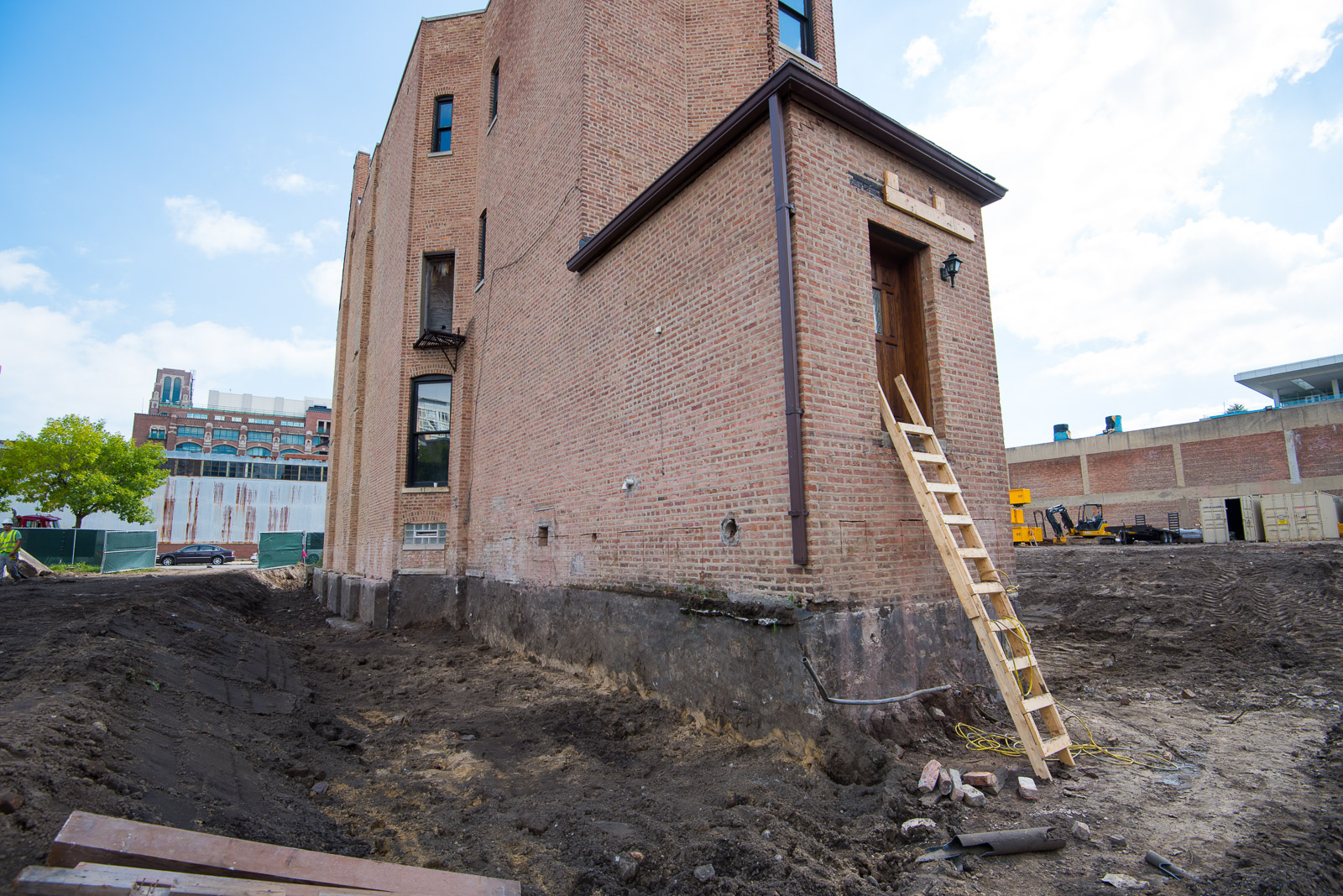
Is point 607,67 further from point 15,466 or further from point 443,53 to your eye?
point 15,466

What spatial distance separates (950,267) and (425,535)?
1135 cm

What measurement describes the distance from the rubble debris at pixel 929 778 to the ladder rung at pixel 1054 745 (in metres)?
0.78

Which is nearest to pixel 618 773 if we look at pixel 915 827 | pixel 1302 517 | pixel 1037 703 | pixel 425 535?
pixel 915 827

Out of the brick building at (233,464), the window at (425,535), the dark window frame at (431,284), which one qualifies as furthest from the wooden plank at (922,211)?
the brick building at (233,464)

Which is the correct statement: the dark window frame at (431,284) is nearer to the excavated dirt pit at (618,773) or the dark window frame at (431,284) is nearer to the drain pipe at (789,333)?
the excavated dirt pit at (618,773)

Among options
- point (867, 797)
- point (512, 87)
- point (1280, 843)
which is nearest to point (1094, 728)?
point (1280, 843)

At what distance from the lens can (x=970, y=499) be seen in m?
6.67

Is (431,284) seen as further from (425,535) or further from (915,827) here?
(915,827)

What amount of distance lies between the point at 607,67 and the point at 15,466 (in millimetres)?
34632

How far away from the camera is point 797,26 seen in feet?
41.4

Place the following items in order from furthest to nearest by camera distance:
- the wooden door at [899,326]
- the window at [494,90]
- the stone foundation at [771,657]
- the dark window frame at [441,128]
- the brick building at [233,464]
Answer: the brick building at [233,464] < the dark window frame at [441,128] < the window at [494,90] < the wooden door at [899,326] < the stone foundation at [771,657]

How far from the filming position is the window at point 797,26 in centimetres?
1242

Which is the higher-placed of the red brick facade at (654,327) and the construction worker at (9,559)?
the red brick facade at (654,327)

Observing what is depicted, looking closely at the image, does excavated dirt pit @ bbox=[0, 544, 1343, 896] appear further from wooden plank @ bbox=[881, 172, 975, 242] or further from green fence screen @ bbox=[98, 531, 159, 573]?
green fence screen @ bbox=[98, 531, 159, 573]
